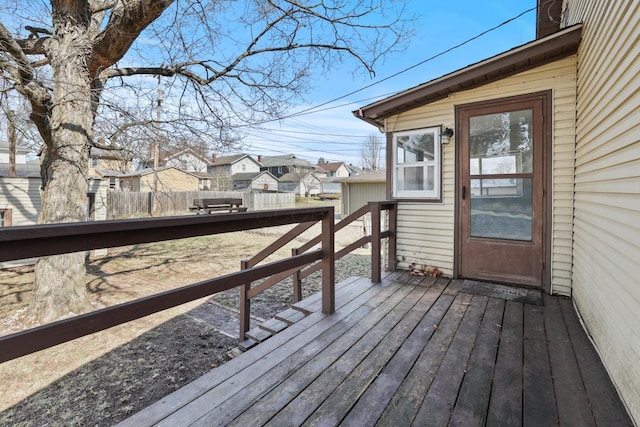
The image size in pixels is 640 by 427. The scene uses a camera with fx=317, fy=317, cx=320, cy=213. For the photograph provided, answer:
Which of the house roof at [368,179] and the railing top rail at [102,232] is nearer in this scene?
the railing top rail at [102,232]

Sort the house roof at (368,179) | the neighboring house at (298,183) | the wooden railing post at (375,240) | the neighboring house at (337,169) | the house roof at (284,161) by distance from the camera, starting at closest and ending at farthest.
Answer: the wooden railing post at (375,240)
the house roof at (368,179)
the neighboring house at (298,183)
the house roof at (284,161)
the neighboring house at (337,169)

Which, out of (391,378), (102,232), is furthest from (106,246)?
(391,378)

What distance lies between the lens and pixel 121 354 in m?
3.93

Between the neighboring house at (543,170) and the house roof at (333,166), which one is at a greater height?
the house roof at (333,166)

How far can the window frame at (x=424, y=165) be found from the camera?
13.4ft

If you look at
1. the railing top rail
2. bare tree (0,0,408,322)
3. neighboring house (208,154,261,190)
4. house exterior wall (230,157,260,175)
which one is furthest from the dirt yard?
house exterior wall (230,157,260,175)

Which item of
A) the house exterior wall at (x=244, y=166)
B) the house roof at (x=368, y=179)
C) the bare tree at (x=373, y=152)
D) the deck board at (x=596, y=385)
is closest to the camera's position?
the deck board at (x=596, y=385)

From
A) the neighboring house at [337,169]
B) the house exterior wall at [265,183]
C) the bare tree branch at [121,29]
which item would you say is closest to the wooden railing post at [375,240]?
the bare tree branch at [121,29]

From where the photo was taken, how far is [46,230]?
3.77 feet

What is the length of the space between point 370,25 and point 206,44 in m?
3.21

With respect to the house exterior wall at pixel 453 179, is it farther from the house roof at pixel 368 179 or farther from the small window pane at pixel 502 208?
the house roof at pixel 368 179

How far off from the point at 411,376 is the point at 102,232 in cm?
179

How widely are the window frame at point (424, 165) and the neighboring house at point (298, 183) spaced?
37650 mm

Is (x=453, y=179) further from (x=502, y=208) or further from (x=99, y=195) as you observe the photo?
(x=99, y=195)
